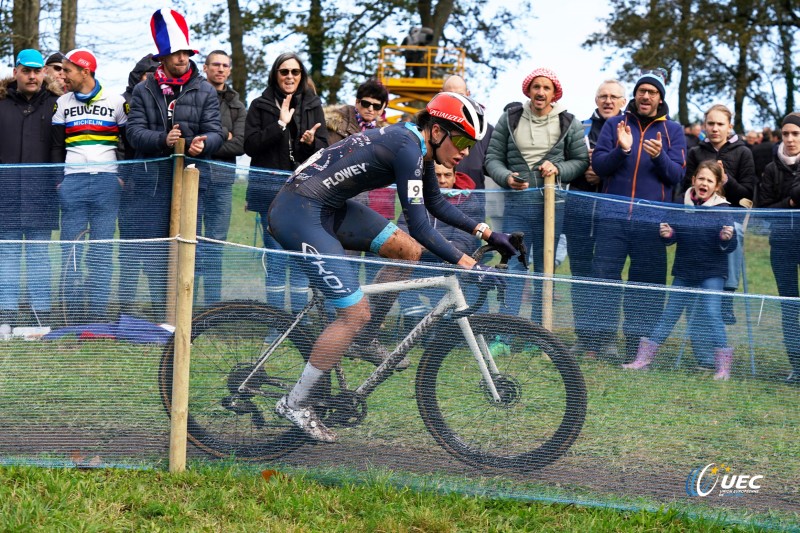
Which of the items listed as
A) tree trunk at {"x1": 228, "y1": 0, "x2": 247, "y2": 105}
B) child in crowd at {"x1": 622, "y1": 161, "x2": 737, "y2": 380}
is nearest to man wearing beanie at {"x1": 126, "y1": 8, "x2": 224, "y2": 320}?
child in crowd at {"x1": 622, "y1": 161, "x2": 737, "y2": 380}

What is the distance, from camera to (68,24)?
14.8m

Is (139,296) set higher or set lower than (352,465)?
higher

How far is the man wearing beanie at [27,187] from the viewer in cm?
543

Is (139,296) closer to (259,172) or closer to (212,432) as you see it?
(212,432)

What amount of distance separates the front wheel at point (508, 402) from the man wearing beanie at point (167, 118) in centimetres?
318

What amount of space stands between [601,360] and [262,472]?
1.68 metres

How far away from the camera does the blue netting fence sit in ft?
16.0

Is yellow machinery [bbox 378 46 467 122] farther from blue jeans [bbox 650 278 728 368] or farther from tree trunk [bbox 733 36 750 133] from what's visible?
blue jeans [bbox 650 278 728 368]

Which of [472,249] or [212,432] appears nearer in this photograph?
[212,432]

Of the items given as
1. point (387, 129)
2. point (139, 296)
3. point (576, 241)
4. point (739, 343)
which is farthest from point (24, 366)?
point (576, 241)

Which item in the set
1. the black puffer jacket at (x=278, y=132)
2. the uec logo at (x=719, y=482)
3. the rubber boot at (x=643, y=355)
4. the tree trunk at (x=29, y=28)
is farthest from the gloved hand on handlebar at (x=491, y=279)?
the tree trunk at (x=29, y=28)

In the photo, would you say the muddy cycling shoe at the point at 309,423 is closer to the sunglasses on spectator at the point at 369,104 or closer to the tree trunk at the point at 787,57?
the sunglasses on spectator at the point at 369,104

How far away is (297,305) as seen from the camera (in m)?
5.14

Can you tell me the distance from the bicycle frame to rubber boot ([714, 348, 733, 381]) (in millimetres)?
1026
